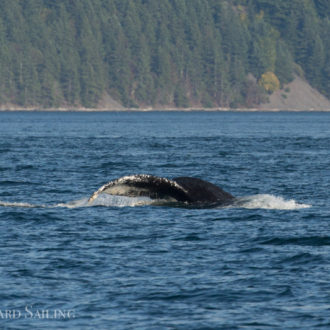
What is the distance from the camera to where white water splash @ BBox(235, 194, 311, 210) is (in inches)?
1093

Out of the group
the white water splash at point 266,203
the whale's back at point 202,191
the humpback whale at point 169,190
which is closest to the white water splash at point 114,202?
the humpback whale at point 169,190

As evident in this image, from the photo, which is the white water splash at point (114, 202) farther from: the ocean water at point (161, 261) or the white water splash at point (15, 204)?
the white water splash at point (15, 204)

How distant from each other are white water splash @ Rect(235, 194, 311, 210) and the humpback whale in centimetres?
53

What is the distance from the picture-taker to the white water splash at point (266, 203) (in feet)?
91.0

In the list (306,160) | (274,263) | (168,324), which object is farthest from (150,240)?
(306,160)

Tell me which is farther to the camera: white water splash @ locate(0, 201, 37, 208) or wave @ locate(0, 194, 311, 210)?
white water splash @ locate(0, 201, 37, 208)

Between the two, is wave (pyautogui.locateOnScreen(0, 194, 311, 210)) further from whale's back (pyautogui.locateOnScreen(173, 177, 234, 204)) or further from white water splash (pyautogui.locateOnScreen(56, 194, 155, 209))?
whale's back (pyautogui.locateOnScreen(173, 177, 234, 204))

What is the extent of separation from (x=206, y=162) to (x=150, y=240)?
31.3 meters

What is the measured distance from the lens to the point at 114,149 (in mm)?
68875

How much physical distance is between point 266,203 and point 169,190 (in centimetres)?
496

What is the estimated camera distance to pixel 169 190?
24.9 metres

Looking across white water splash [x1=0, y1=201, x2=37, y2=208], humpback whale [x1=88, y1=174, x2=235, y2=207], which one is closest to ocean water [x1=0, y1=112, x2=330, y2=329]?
white water splash [x1=0, y1=201, x2=37, y2=208]

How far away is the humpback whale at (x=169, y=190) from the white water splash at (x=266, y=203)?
1.75 feet

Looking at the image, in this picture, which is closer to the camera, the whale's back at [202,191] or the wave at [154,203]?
the whale's back at [202,191]
